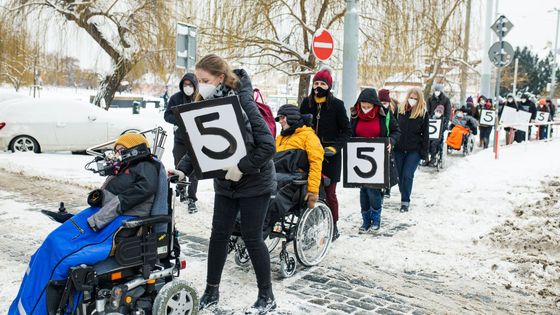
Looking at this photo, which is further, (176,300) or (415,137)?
(415,137)

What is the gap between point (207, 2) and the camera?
14.6 m

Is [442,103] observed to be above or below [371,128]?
above

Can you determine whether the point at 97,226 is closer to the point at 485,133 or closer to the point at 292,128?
the point at 292,128

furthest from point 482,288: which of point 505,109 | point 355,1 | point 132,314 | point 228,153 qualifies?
point 505,109

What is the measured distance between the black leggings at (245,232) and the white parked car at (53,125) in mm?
10698

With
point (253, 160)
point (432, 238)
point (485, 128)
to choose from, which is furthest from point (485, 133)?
point (253, 160)

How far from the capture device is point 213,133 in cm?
422

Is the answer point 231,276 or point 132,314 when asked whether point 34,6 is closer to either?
point 231,276

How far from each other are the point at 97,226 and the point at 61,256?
336 millimetres

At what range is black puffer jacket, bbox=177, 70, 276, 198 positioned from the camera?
416cm

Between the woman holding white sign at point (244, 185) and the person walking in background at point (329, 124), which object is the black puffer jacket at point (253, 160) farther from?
the person walking in background at point (329, 124)

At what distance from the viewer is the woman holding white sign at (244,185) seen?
420cm

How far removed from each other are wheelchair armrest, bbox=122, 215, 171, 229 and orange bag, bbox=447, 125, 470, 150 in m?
12.8

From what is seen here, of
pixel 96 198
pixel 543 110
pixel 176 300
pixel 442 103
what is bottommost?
pixel 176 300
